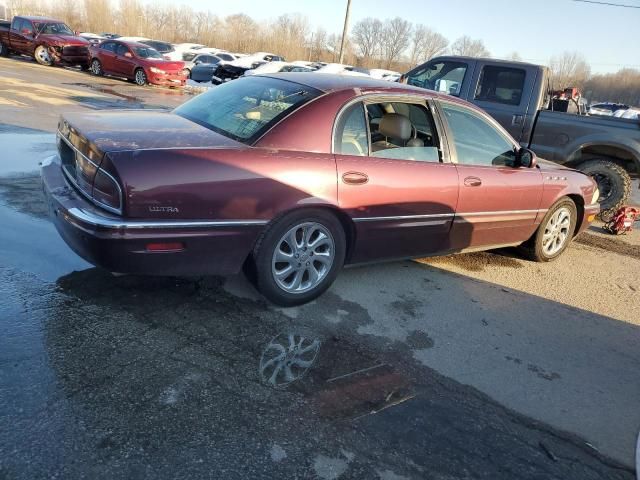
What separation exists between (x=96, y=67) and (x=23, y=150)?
50.8ft

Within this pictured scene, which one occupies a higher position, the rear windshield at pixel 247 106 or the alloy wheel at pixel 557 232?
the rear windshield at pixel 247 106

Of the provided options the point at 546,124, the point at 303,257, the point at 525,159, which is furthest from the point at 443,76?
the point at 303,257

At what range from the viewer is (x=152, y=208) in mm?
2957

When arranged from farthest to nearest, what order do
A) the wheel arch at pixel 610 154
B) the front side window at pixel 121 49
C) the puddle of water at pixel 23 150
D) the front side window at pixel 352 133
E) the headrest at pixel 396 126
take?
the front side window at pixel 121 49, the wheel arch at pixel 610 154, the puddle of water at pixel 23 150, the headrest at pixel 396 126, the front side window at pixel 352 133

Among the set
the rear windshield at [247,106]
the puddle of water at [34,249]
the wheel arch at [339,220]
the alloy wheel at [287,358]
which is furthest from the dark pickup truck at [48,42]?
the alloy wheel at [287,358]

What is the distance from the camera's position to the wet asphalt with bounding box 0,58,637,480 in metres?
2.26

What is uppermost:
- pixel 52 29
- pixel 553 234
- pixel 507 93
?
pixel 52 29

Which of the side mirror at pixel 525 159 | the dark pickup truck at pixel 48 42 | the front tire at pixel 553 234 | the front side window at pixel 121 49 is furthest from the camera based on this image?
the dark pickup truck at pixel 48 42

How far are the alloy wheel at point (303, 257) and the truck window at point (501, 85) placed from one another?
17.8 ft

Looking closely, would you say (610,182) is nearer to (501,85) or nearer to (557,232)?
(501,85)

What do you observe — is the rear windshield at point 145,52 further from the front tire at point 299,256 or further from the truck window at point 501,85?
the front tire at point 299,256

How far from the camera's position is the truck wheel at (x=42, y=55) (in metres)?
21.2

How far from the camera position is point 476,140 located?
4652 millimetres

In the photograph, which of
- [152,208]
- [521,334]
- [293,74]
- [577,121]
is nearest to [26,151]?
[293,74]
